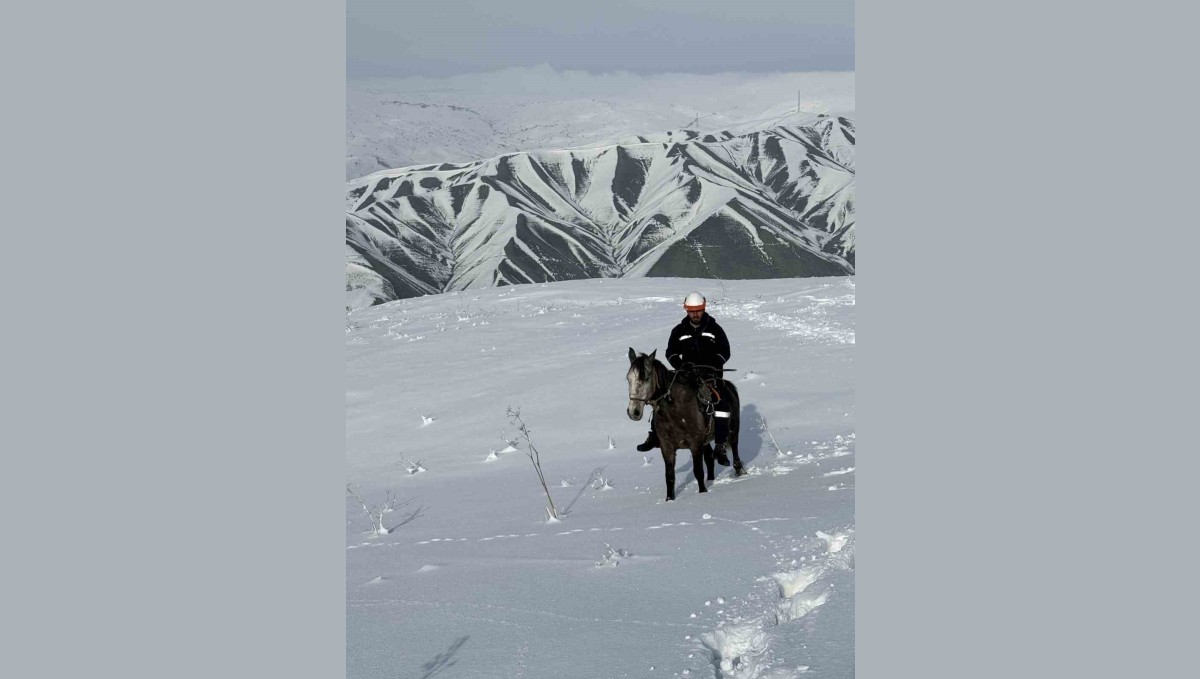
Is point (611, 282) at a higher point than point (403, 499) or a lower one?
higher

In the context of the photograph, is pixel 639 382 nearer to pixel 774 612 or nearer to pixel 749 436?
pixel 774 612

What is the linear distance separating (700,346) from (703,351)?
6 cm

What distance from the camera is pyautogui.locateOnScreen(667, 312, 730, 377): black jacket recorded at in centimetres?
1089

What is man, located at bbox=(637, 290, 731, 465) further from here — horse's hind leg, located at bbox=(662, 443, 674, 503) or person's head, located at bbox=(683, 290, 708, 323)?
horse's hind leg, located at bbox=(662, 443, 674, 503)

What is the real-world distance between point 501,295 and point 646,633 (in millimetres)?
27501

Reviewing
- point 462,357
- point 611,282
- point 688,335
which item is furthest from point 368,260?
point 688,335

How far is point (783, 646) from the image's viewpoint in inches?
202

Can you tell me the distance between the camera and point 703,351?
10930 millimetres

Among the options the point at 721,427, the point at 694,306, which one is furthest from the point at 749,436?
the point at 694,306

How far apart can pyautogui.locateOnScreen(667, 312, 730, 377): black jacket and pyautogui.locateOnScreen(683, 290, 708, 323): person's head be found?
0.05m

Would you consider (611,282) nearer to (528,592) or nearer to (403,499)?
(403,499)

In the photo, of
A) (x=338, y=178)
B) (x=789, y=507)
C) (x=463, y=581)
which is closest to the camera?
(x=338, y=178)

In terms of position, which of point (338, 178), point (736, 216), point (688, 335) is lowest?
point (688, 335)

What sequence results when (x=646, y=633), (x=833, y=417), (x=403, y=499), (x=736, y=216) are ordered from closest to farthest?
1. (x=646, y=633)
2. (x=403, y=499)
3. (x=833, y=417)
4. (x=736, y=216)
